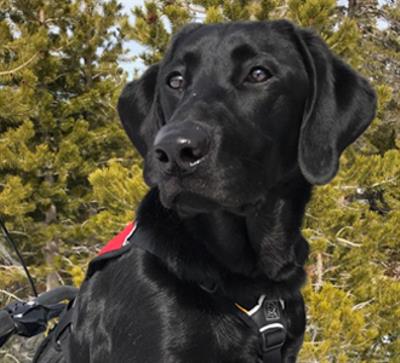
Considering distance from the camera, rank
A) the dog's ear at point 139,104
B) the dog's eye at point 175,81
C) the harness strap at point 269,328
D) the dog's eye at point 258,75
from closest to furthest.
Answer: the harness strap at point 269,328, the dog's eye at point 258,75, the dog's eye at point 175,81, the dog's ear at point 139,104

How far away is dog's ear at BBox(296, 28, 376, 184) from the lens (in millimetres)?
2338

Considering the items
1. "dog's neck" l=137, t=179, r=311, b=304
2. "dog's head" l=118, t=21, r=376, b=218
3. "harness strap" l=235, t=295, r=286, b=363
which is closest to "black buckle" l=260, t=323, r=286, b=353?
"harness strap" l=235, t=295, r=286, b=363

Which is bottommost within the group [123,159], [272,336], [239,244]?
[123,159]

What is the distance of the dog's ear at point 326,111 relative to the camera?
2.34 metres

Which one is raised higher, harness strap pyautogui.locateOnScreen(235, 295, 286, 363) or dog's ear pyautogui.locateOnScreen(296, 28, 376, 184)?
dog's ear pyautogui.locateOnScreen(296, 28, 376, 184)

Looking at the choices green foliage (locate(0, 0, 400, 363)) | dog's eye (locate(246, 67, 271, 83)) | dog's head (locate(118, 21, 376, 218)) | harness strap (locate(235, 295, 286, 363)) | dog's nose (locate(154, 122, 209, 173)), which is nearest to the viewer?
dog's nose (locate(154, 122, 209, 173))

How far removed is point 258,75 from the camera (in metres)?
2.29

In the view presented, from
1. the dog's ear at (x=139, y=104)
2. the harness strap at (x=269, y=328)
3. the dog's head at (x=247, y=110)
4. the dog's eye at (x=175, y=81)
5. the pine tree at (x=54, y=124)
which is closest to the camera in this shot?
the dog's head at (x=247, y=110)

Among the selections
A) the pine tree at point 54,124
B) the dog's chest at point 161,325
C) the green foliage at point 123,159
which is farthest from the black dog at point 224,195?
the pine tree at point 54,124

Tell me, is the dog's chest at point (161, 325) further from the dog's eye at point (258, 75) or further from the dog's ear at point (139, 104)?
the dog's eye at point (258, 75)

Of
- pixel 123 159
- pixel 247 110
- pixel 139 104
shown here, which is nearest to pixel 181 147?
pixel 247 110

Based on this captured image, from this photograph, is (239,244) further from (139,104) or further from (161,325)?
(139,104)

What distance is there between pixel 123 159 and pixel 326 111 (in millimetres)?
17106

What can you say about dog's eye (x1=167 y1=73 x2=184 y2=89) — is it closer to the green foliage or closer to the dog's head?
the dog's head
